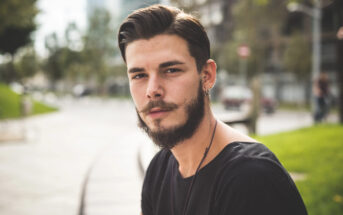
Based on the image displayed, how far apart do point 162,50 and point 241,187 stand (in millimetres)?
742

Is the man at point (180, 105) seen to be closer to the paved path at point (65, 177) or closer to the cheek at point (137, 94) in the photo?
the cheek at point (137, 94)

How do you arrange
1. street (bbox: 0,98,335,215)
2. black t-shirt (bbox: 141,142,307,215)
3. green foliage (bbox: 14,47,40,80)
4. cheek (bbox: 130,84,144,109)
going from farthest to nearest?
green foliage (bbox: 14,47,40,80) → street (bbox: 0,98,335,215) → cheek (bbox: 130,84,144,109) → black t-shirt (bbox: 141,142,307,215)

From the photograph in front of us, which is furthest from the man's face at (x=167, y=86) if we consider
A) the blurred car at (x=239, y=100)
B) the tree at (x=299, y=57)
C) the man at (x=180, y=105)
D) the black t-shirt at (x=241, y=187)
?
the tree at (x=299, y=57)

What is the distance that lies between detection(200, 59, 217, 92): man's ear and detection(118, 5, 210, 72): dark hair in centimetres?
4

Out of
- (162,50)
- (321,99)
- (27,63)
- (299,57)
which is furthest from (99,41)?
(162,50)

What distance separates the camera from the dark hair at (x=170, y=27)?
4.96ft

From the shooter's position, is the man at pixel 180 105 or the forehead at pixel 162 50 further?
→ the forehead at pixel 162 50

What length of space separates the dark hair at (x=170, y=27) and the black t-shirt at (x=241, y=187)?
0.51m

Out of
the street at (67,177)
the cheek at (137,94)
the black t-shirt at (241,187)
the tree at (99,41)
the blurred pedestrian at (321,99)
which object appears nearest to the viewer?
the black t-shirt at (241,187)

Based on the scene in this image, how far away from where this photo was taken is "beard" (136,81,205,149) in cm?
156

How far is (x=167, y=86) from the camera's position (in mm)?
1543

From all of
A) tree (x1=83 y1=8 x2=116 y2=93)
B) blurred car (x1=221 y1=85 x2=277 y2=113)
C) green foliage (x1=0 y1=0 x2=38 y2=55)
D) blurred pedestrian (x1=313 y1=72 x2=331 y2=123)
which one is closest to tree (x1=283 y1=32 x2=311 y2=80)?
blurred car (x1=221 y1=85 x2=277 y2=113)

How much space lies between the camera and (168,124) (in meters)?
1.58

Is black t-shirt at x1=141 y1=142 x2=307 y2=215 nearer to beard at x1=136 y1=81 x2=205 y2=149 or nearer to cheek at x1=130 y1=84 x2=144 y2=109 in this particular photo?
beard at x1=136 y1=81 x2=205 y2=149
